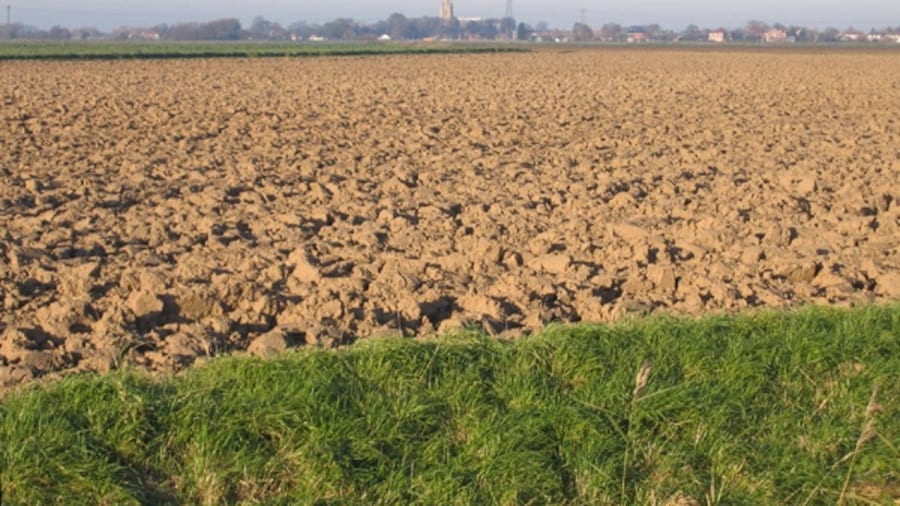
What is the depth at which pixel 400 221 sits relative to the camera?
9.94 meters

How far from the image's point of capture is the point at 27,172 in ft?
40.5

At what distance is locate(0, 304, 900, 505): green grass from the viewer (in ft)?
14.9

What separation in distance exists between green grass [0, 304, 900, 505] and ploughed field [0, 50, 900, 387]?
95cm

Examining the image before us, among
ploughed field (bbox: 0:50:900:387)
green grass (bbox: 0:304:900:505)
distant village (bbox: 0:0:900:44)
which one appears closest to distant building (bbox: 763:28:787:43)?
distant village (bbox: 0:0:900:44)

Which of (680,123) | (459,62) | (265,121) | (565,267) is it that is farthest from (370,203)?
(459,62)

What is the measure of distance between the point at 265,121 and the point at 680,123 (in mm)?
7403

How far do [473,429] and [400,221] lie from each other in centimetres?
513

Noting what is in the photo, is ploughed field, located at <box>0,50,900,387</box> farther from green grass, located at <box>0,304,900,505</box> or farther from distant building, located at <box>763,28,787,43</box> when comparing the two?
distant building, located at <box>763,28,787,43</box>

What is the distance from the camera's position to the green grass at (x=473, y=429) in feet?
14.9

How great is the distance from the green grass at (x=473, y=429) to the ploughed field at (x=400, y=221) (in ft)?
3.13

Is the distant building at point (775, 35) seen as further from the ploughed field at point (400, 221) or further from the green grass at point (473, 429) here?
the green grass at point (473, 429)

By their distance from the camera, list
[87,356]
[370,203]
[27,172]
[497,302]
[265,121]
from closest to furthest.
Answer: [87,356] → [497,302] → [370,203] → [27,172] → [265,121]

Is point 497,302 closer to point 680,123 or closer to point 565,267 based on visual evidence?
point 565,267

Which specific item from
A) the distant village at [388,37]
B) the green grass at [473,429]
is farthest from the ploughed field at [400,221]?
the distant village at [388,37]
